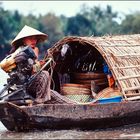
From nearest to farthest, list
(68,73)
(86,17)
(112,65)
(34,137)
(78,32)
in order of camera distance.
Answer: (34,137) < (112,65) < (68,73) < (78,32) < (86,17)

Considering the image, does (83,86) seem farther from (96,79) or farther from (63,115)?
(63,115)

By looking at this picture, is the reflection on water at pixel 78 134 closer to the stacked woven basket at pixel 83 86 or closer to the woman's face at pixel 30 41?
the stacked woven basket at pixel 83 86

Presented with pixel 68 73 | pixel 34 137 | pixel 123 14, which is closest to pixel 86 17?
pixel 123 14

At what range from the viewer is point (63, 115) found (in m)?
10.6

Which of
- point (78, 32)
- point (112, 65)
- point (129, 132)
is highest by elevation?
point (112, 65)

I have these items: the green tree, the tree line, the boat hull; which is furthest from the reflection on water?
the green tree

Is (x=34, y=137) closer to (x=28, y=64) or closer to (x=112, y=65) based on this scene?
(x=28, y=64)

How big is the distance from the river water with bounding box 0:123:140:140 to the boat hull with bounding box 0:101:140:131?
131 millimetres

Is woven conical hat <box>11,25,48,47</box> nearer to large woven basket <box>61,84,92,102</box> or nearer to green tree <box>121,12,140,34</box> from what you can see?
large woven basket <box>61,84,92,102</box>

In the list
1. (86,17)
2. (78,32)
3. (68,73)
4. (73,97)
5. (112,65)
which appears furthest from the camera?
(86,17)

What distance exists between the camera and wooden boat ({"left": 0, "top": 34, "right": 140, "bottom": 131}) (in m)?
10.5

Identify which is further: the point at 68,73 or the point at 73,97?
the point at 68,73

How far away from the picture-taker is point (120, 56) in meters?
11.8

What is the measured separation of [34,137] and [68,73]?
3190 millimetres
